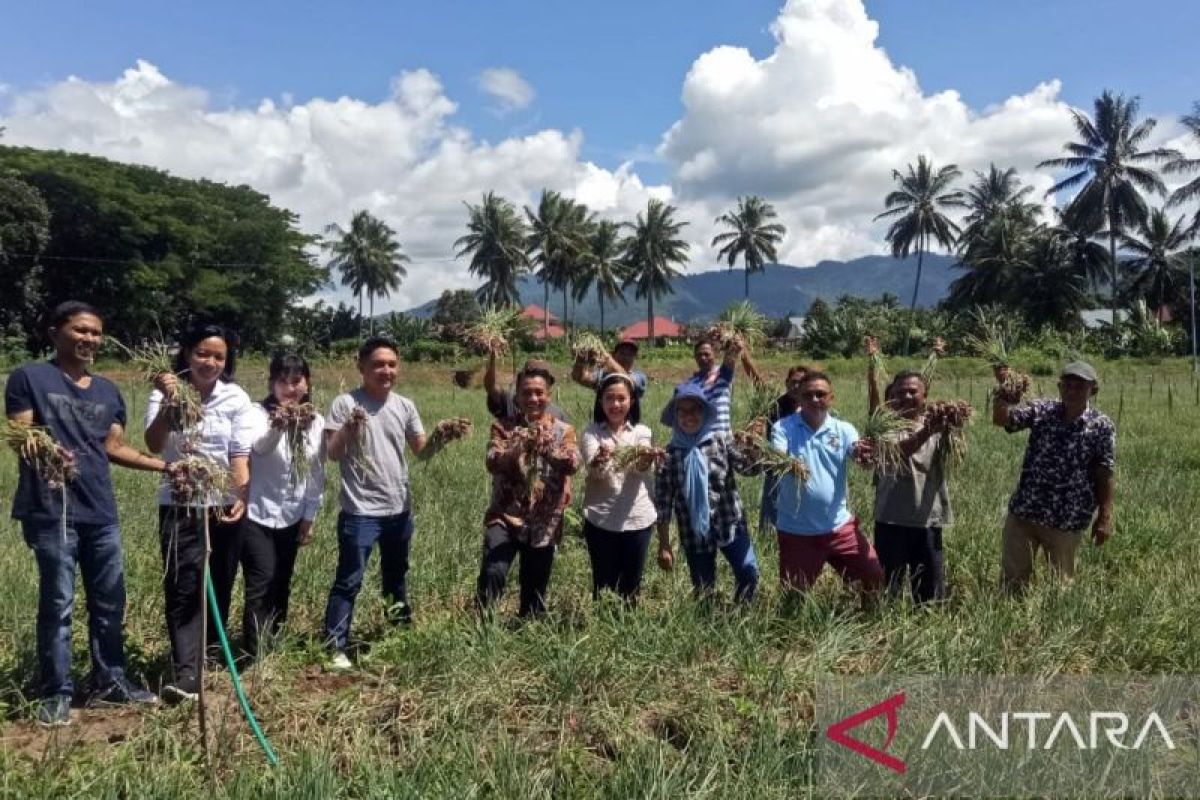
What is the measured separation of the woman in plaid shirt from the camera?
4312mm

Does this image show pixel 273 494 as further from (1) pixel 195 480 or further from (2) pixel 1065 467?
(2) pixel 1065 467

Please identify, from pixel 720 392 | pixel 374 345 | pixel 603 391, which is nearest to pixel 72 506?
pixel 374 345

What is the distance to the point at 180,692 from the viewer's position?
11.9 feet

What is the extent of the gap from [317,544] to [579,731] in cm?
338

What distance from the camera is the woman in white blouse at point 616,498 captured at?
427cm

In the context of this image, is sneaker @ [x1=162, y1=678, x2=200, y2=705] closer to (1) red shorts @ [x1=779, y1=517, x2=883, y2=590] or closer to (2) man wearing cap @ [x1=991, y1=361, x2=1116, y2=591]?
(1) red shorts @ [x1=779, y1=517, x2=883, y2=590]

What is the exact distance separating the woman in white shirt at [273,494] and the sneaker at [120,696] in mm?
478

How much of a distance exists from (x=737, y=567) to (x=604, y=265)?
52.3m

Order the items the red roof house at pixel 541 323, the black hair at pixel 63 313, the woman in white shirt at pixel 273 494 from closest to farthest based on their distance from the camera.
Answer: the black hair at pixel 63 313, the woman in white shirt at pixel 273 494, the red roof house at pixel 541 323

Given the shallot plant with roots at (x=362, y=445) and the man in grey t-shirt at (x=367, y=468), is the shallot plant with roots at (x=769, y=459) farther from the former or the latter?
the shallot plant with roots at (x=362, y=445)

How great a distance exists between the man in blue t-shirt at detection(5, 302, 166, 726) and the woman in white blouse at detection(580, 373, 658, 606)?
6.65 ft

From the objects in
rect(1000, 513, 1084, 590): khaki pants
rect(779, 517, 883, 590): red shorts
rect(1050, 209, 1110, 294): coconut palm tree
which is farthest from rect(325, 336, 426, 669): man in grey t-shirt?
rect(1050, 209, 1110, 294): coconut palm tree

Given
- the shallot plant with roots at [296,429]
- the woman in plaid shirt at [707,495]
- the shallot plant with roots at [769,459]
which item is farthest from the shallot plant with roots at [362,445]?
the shallot plant with roots at [769,459]

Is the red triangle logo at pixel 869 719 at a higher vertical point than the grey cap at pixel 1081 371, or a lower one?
lower
